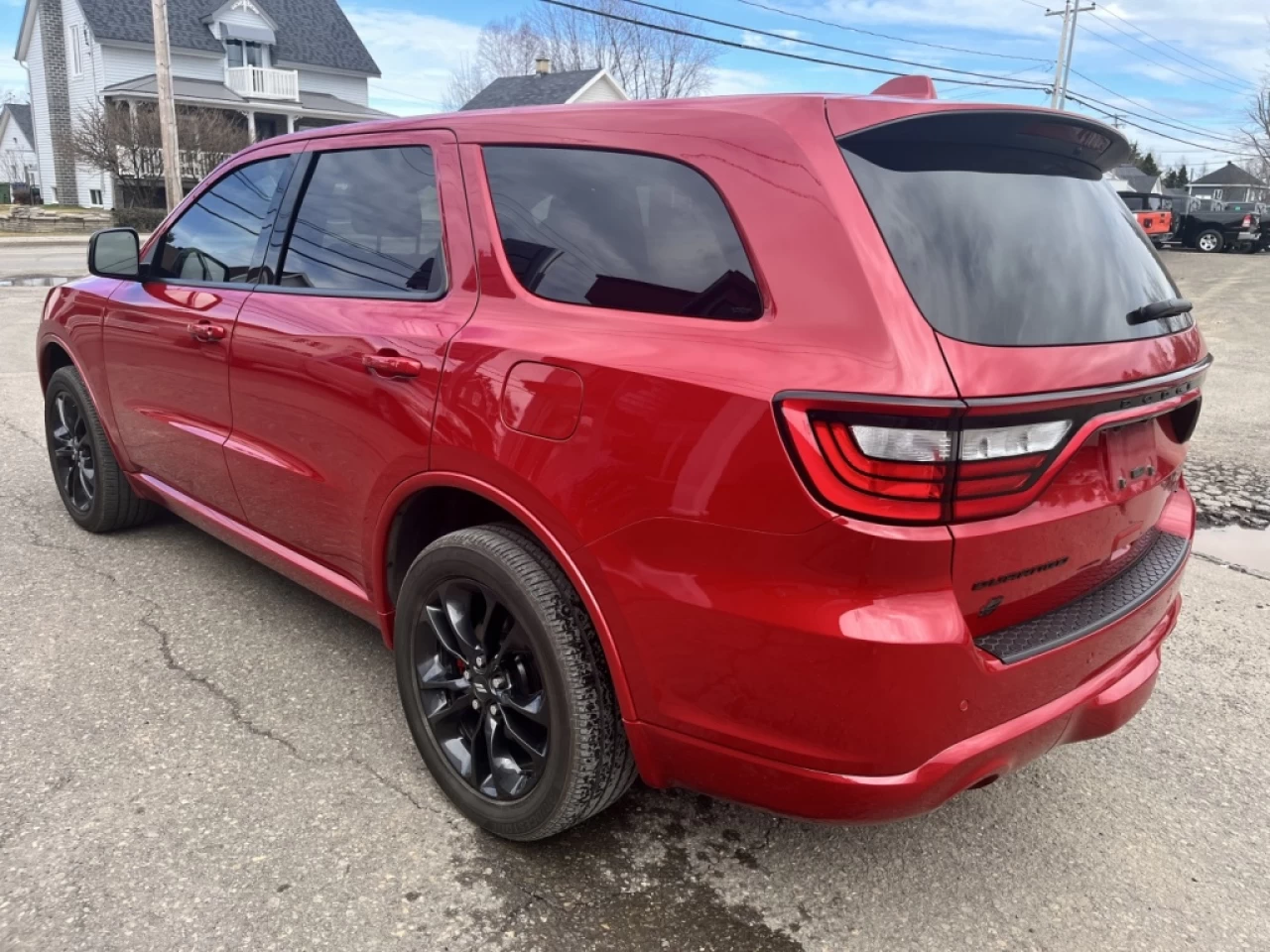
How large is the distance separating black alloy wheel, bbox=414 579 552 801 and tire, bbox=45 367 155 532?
7.93ft

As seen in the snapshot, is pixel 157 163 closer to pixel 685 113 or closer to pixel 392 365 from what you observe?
pixel 392 365

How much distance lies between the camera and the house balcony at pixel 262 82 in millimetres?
34188

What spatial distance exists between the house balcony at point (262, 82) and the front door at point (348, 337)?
3584 centimetres

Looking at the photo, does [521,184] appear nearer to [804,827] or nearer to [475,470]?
[475,470]

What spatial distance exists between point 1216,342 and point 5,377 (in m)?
13.1

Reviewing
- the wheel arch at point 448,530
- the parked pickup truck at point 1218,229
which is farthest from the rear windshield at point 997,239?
the parked pickup truck at point 1218,229

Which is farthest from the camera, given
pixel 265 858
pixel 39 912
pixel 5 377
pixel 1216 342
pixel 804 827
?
pixel 1216 342

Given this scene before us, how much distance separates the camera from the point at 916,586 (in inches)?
68.7

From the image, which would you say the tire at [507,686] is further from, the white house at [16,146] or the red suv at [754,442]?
the white house at [16,146]

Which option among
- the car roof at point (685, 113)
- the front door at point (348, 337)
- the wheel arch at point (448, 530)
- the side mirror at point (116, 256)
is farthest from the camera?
the side mirror at point (116, 256)

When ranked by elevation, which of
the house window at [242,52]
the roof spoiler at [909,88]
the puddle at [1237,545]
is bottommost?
the puddle at [1237,545]

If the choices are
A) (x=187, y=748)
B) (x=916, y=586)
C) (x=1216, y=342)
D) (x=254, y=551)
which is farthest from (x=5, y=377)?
(x=1216, y=342)

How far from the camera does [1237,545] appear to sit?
196 inches

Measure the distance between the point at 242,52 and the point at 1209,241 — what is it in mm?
33552
